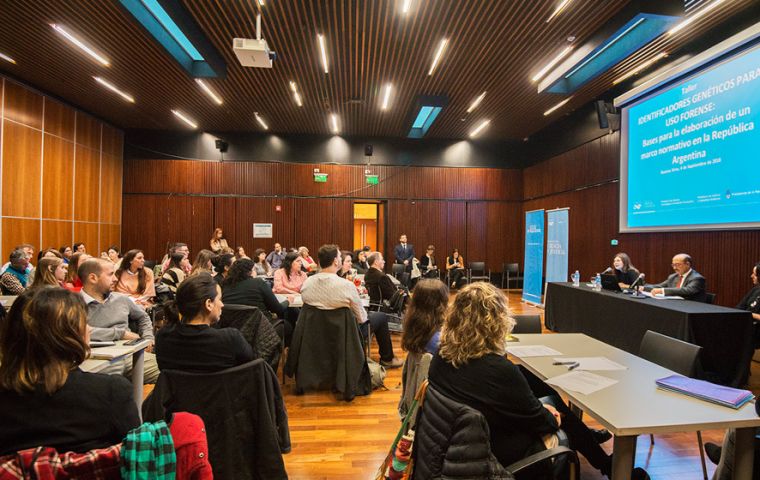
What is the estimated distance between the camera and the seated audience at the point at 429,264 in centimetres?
1106

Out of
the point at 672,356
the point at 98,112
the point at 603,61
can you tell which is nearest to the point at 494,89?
the point at 603,61

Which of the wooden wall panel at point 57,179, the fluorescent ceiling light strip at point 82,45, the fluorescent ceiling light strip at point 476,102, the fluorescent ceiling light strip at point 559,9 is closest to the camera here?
the fluorescent ceiling light strip at point 559,9

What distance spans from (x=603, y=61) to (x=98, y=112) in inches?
434

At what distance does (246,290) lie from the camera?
370 centimetres

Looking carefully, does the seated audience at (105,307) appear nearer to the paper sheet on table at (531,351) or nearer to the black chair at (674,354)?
the paper sheet on table at (531,351)

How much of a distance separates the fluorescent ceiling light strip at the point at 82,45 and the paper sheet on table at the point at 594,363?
7.63m

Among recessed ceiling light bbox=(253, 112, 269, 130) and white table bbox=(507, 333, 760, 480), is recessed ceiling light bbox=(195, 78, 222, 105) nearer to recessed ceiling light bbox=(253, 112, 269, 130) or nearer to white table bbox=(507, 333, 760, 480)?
recessed ceiling light bbox=(253, 112, 269, 130)

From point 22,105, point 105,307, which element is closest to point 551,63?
point 105,307

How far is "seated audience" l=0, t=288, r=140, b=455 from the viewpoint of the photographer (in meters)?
1.13

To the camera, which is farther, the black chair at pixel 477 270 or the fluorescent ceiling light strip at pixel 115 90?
the black chair at pixel 477 270

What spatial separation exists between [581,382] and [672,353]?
101cm

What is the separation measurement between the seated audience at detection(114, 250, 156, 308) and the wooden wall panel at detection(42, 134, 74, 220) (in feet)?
19.3

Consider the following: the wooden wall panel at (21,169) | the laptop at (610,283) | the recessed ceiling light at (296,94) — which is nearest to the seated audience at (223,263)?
the recessed ceiling light at (296,94)

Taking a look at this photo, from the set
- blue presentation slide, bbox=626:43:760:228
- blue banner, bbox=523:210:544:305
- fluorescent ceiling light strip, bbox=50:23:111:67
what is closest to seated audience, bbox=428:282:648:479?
blue presentation slide, bbox=626:43:760:228
